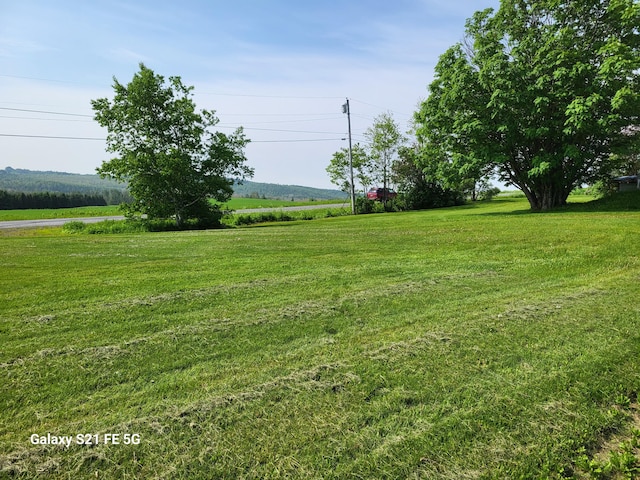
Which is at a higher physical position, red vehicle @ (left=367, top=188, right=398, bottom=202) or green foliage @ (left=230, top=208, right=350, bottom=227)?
red vehicle @ (left=367, top=188, right=398, bottom=202)

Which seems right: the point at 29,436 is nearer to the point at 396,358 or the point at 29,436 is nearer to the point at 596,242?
the point at 396,358

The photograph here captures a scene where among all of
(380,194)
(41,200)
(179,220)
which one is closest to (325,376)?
(179,220)

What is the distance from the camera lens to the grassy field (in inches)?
78.2

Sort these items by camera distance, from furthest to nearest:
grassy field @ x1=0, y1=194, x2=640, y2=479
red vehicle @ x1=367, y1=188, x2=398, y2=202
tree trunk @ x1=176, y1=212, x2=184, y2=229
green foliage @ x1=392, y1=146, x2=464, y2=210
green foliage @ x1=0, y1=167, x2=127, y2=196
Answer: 1. green foliage @ x1=0, y1=167, x2=127, y2=196
2. red vehicle @ x1=367, y1=188, x2=398, y2=202
3. green foliage @ x1=392, y1=146, x2=464, y2=210
4. tree trunk @ x1=176, y1=212, x2=184, y2=229
5. grassy field @ x1=0, y1=194, x2=640, y2=479

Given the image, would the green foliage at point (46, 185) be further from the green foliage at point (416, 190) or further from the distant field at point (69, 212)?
the green foliage at point (416, 190)

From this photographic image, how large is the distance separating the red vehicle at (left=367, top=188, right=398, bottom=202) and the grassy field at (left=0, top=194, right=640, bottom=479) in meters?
29.1

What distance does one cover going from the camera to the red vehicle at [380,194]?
34719mm

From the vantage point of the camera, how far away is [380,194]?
34.9 m

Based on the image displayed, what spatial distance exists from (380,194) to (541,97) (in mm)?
19153

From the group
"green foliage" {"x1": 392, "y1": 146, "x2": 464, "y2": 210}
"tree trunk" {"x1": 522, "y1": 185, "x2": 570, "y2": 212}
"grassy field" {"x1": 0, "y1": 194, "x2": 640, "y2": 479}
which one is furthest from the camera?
"green foliage" {"x1": 392, "y1": 146, "x2": 464, "y2": 210}

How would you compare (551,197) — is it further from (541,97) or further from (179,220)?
(179,220)

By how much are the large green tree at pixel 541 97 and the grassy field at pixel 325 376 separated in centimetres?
1373

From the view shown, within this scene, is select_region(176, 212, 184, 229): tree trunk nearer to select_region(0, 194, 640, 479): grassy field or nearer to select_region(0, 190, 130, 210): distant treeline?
select_region(0, 194, 640, 479): grassy field

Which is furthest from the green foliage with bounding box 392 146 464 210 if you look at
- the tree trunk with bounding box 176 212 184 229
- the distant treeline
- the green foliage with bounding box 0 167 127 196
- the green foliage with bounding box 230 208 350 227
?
the green foliage with bounding box 0 167 127 196
